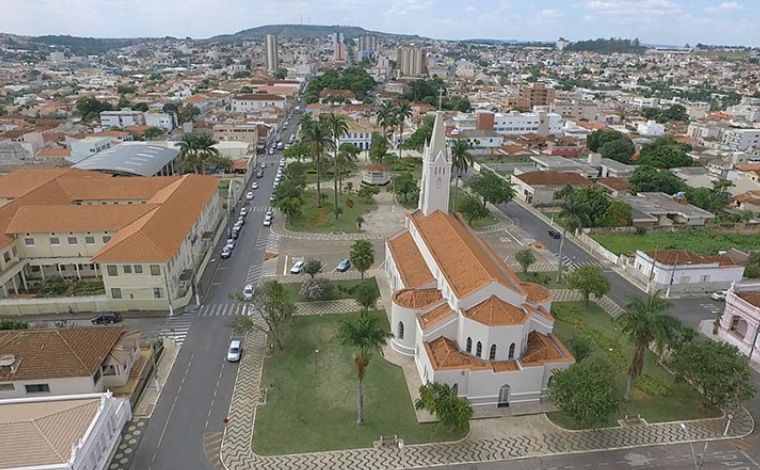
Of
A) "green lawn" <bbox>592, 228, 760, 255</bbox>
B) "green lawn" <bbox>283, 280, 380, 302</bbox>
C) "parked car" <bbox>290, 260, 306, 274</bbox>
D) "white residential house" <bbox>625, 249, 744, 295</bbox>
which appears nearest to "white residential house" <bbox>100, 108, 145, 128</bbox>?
"parked car" <bbox>290, 260, 306, 274</bbox>

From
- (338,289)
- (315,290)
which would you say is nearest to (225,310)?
(315,290)

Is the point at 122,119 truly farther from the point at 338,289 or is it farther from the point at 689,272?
the point at 689,272

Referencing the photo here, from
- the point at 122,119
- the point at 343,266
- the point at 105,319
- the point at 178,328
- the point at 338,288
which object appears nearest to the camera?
the point at 178,328

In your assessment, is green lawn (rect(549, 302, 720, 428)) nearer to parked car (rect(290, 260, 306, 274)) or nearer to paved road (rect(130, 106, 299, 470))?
paved road (rect(130, 106, 299, 470))

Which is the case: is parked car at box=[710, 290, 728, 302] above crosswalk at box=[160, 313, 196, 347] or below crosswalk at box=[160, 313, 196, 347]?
above

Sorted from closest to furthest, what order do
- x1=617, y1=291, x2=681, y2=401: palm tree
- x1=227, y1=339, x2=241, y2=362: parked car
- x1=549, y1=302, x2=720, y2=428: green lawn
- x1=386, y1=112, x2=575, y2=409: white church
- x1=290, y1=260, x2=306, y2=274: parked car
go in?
x1=617, y1=291, x2=681, y2=401: palm tree < x1=386, y1=112, x2=575, y2=409: white church < x1=549, y1=302, x2=720, y2=428: green lawn < x1=227, y1=339, x2=241, y2=362: parked car < x1=290, y1=260, x2=306, y2=274: parked car

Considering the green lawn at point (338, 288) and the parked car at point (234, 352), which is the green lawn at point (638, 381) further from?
the parked car at point (234, 352)

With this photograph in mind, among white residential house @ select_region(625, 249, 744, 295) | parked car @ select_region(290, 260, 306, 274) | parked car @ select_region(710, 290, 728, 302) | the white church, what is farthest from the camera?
parked car @ select_region(290, 260, 306, 274)

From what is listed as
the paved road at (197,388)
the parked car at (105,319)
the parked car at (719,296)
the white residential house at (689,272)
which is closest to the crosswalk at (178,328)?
the paved road at (197,388)
